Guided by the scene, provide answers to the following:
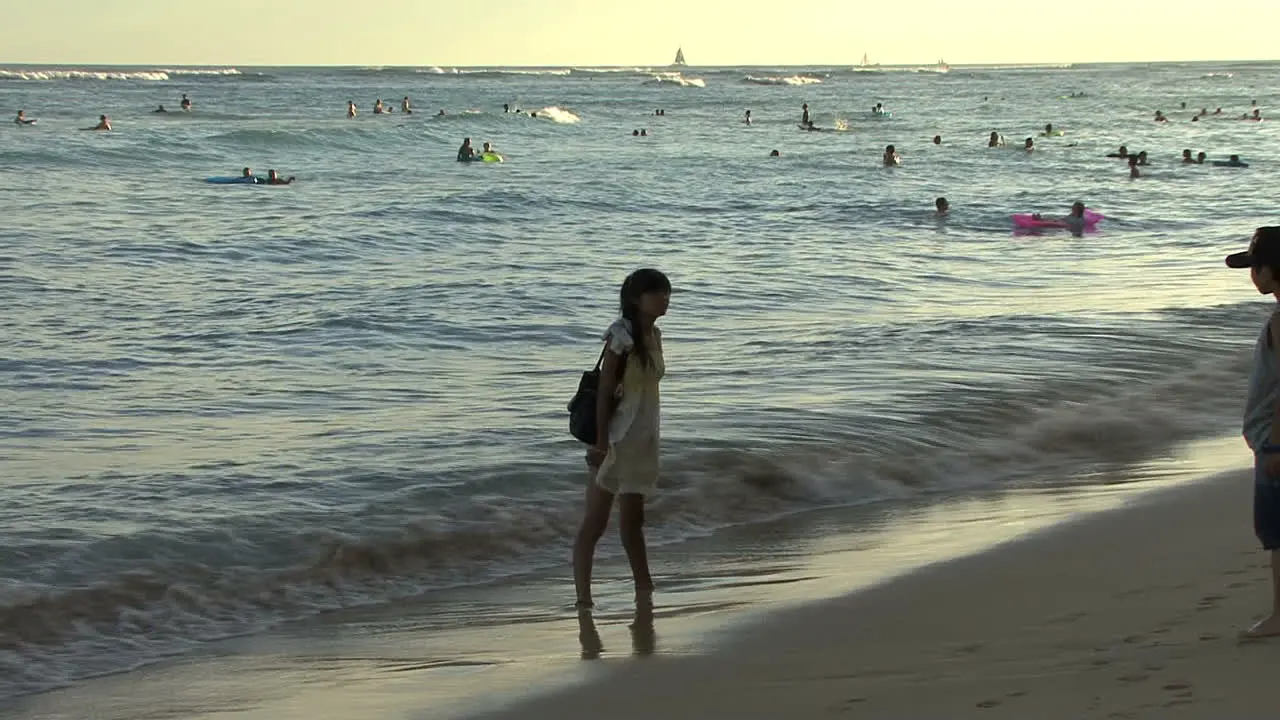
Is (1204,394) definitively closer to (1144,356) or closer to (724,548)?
(1144,356)

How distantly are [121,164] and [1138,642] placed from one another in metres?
35.5

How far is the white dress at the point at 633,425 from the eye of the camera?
20.4 feet

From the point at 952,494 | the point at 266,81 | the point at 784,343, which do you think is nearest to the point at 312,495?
the point at 952,494

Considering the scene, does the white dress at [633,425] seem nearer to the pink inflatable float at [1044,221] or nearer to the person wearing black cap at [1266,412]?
the person wearing black cap at [1266,412]

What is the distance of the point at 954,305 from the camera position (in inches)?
644

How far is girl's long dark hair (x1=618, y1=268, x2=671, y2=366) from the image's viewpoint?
6148mm

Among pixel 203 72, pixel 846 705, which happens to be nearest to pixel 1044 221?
pixel 846 705

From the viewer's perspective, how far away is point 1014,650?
535 cm

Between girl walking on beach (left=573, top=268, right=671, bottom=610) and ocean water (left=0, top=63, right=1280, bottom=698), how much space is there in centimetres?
121

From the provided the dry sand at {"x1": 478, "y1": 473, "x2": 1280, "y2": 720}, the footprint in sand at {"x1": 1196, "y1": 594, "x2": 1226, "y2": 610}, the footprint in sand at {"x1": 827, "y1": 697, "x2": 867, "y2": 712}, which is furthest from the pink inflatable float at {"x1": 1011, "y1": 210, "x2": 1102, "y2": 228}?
the footprint in sand at {"x1": 827, "y1": 697, "x2": 867, "y2": 712}

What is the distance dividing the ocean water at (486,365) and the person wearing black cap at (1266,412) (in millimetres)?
3559

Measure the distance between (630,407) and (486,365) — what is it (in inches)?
264

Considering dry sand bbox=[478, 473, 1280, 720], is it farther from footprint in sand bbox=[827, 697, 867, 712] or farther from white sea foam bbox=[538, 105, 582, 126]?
white sea foam bbox=[538, 105, 582, 126]

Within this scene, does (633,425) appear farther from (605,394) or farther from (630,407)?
(605,394)
